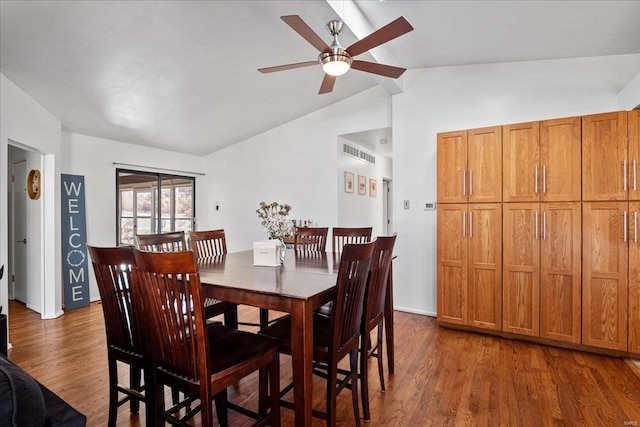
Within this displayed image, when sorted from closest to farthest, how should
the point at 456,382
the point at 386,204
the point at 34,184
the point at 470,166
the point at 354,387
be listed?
the point at 354,387 < the point at 456,382 < the point at 470,166 < the point at 34,184 < the point at 386,204

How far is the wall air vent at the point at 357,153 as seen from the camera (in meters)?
5.15

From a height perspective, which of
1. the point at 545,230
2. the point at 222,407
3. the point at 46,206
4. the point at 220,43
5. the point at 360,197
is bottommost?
the point at 222,407

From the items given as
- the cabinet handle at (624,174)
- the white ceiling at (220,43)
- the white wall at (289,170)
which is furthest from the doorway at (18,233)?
the cabinet handle at (624,174)

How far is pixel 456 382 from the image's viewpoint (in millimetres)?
2379

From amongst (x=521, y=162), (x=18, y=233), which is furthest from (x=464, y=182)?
(x=18, y=233)

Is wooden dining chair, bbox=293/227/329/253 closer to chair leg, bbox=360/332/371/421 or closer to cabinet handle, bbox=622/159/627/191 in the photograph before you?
chair leg, bbox=360/332/371/421

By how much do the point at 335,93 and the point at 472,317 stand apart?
10.7 feet

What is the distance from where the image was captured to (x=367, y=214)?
602 centimetres

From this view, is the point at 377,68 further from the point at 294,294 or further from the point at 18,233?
the point at 18,233

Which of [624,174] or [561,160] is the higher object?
[561,160]

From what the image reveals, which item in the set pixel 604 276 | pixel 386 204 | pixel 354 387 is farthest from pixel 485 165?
Result: pixel 386 204

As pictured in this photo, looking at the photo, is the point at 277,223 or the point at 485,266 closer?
the point at 485,266

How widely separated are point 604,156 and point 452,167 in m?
1.20

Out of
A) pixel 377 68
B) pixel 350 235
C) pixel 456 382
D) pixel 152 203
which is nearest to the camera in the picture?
pixel 456 382
